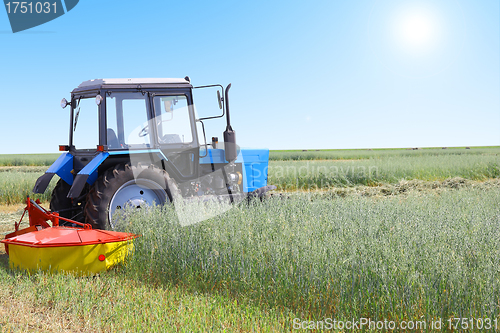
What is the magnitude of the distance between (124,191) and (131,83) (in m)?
Answer: 1.57

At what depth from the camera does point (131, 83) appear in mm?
5004

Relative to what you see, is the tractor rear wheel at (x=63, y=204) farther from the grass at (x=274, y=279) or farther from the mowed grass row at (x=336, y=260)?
the mowed grass row at (x=336, y=260)

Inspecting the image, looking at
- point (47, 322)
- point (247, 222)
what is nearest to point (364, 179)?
point (247, 222)

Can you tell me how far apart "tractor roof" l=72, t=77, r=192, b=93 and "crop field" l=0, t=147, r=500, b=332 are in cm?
190

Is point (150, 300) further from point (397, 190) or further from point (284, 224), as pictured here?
A: point (397, 190)

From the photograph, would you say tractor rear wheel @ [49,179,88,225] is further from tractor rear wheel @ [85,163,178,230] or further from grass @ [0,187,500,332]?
grass @ [0,187,500,332]

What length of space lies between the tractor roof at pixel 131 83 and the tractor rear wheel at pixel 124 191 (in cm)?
117

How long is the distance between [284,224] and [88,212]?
2.51m

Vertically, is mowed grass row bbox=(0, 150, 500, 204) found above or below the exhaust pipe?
below

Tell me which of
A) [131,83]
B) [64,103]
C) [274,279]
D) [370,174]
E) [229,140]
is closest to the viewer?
[274,279]

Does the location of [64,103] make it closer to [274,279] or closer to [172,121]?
[172,121]

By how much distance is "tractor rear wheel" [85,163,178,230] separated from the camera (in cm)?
441

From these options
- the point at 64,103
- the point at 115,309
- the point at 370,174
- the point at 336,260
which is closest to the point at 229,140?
the point at 64,103

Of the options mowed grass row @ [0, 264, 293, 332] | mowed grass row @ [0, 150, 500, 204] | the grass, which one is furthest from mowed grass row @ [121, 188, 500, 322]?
mowed grass row @ [0, 150, 500, 204]
